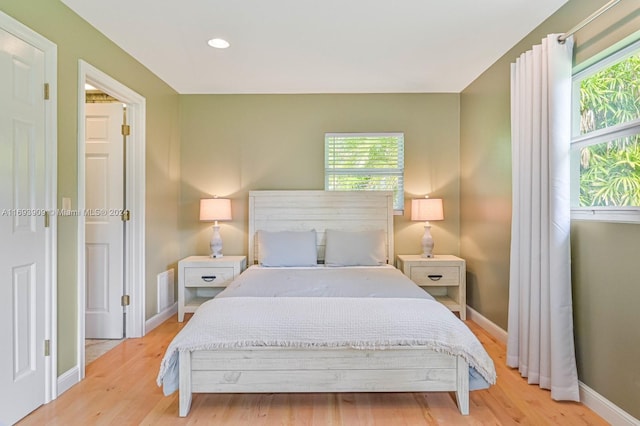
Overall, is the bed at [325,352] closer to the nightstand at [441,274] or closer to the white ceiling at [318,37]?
the nightstand at [441,274]

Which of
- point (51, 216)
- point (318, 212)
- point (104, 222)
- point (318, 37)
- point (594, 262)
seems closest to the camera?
point (594, 262)

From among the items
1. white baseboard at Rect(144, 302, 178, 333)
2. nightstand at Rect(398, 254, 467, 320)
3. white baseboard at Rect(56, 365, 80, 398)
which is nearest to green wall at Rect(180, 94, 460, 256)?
nightstand at Rect(398, 254, 467, 320)

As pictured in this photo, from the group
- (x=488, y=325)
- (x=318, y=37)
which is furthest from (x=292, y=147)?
(x=488, y=325)

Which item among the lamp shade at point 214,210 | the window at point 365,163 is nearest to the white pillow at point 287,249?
the lamp shade at point 214,210

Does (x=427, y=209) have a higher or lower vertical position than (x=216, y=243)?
higher

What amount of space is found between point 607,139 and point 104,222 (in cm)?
380

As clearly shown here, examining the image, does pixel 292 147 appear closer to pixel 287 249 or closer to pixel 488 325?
pixel 287 249

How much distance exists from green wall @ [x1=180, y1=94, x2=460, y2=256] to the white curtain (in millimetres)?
1432

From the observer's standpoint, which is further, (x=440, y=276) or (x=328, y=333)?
(x=440, y=276)

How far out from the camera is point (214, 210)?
367 centimetres

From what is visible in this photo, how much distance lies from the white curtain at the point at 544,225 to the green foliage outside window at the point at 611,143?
5.1 inches

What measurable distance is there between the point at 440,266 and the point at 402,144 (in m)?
1.41

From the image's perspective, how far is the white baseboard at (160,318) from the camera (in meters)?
3.32

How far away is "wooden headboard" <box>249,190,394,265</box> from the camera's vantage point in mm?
3828
